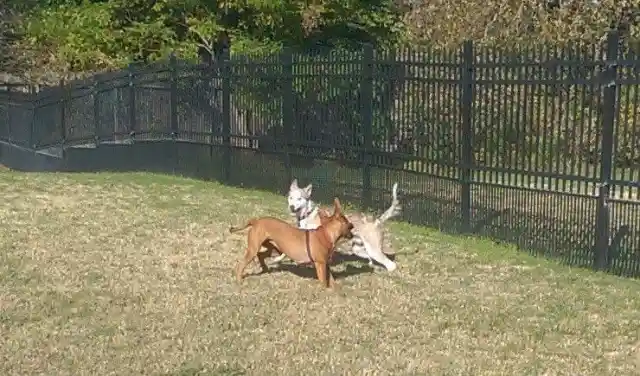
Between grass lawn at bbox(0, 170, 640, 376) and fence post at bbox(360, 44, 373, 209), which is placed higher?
fence post at bbox(360, 44, 373, 209)

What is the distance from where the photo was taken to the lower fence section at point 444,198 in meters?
8.03

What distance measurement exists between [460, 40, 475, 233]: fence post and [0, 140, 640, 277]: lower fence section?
69mm

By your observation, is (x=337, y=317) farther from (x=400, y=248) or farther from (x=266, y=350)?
(x=400, y=248)

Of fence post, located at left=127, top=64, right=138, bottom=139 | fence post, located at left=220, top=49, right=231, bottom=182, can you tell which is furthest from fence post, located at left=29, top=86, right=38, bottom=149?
fence post, located at left=220, top=49, right=231, bottom=182

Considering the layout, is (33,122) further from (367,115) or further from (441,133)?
(441,133)

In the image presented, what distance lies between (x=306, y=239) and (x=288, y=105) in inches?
229

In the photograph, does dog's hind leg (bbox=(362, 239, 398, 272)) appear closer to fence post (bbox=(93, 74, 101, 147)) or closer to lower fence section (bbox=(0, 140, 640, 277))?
lower fence section (bbox=(0, 140, 640, 277))

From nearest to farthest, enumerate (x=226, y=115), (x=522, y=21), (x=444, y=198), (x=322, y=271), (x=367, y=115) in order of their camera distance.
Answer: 1. (x=322, y=271)
2. (x=444, y=198)
3. (x=367, y=115)
4. (x=226, y=115)
5. (x=522, y=21)

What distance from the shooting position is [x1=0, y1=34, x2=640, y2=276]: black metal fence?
7.96 meters

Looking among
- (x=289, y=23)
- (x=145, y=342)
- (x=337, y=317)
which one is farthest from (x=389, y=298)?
(x=289, y=23)

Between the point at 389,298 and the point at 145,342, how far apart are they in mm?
2123

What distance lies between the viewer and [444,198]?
9984mm

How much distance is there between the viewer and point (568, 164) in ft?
27.5

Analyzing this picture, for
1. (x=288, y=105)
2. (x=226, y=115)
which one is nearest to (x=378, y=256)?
(x=288, y=105)
